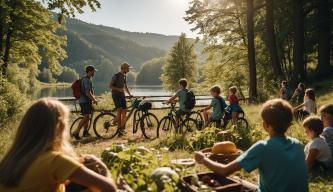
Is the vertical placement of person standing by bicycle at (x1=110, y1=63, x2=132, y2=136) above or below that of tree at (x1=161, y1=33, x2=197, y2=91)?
below

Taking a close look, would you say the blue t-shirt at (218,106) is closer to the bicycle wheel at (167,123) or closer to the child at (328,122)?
the bicycle wheel at (167,123)

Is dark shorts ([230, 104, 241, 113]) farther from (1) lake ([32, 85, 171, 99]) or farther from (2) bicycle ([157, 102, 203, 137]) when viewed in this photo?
(1) lake ([32, 85, 171, 99])

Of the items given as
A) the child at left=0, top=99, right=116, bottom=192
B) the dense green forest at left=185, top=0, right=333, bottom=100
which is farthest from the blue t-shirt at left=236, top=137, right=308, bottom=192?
the dense green forest at left=185, top=0, right=333, bottom=100

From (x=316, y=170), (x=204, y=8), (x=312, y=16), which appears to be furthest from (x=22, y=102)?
(x=312, y=16)

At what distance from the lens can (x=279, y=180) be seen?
12.2 feet

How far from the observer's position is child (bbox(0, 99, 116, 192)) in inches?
114

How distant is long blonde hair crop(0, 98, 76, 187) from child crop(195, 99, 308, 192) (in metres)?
1.62

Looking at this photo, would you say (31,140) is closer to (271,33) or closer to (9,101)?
(9,101)

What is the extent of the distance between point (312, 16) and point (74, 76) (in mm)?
145143

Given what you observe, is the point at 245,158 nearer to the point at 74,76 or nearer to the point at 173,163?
the point at 173,163

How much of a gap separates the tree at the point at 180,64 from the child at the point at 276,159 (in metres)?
53.5

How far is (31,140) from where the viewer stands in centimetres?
293

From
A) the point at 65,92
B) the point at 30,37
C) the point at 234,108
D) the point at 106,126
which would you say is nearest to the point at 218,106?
the point at 234,108

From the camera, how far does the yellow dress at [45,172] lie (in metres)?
2.90
